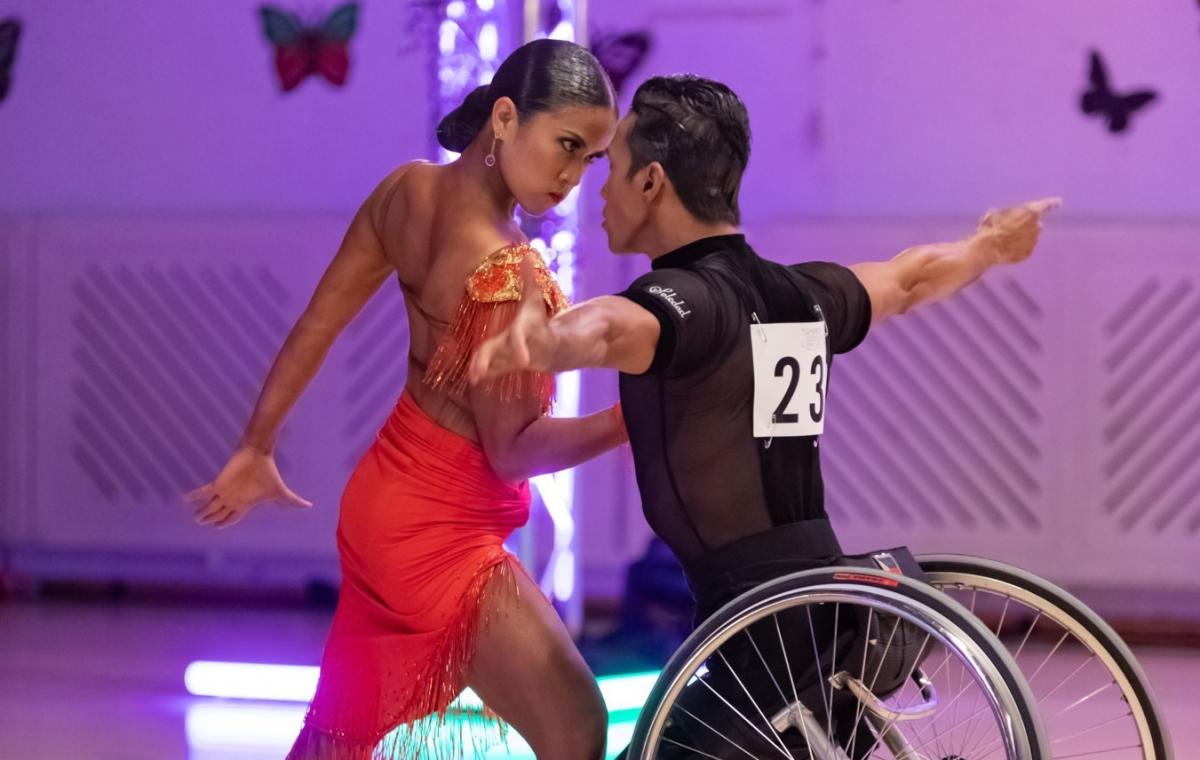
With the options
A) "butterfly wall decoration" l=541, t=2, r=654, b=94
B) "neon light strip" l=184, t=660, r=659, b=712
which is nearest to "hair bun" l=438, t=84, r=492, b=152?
"neon light strip" l=184, t=660, r=659, b=712

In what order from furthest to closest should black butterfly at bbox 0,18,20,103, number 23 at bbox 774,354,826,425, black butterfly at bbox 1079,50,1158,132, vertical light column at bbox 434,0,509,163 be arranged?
black butterfly at bbox 0,18,20,103 → black butterfly at bbox 1079,50,1158,132 → vertical light column at bbox 434,0,509,163 → number 23 at bbox 774,354,826,425

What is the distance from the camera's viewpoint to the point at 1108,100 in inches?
189

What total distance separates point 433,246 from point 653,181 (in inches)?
14.5

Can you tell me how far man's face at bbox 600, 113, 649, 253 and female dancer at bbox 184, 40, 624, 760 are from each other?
14 centimetres

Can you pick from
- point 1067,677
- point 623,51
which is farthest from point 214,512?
point 623,51

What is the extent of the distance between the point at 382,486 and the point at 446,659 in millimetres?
258

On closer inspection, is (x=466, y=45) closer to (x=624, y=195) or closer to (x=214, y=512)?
(x=214, y=512)

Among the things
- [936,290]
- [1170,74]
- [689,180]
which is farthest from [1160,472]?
[689,180]

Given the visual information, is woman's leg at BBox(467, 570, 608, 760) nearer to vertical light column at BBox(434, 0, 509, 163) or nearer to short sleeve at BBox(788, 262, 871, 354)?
short sleeve at BBox(788, 262, 871, 354)

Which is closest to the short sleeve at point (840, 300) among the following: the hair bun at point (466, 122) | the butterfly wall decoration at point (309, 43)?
the hair bun at point (466, 122)

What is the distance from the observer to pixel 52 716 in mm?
3719

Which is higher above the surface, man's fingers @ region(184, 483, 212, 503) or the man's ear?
the man's ear

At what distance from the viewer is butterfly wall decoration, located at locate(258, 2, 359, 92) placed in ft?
17.4

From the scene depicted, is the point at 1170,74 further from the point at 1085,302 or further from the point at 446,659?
the point at 446,659
